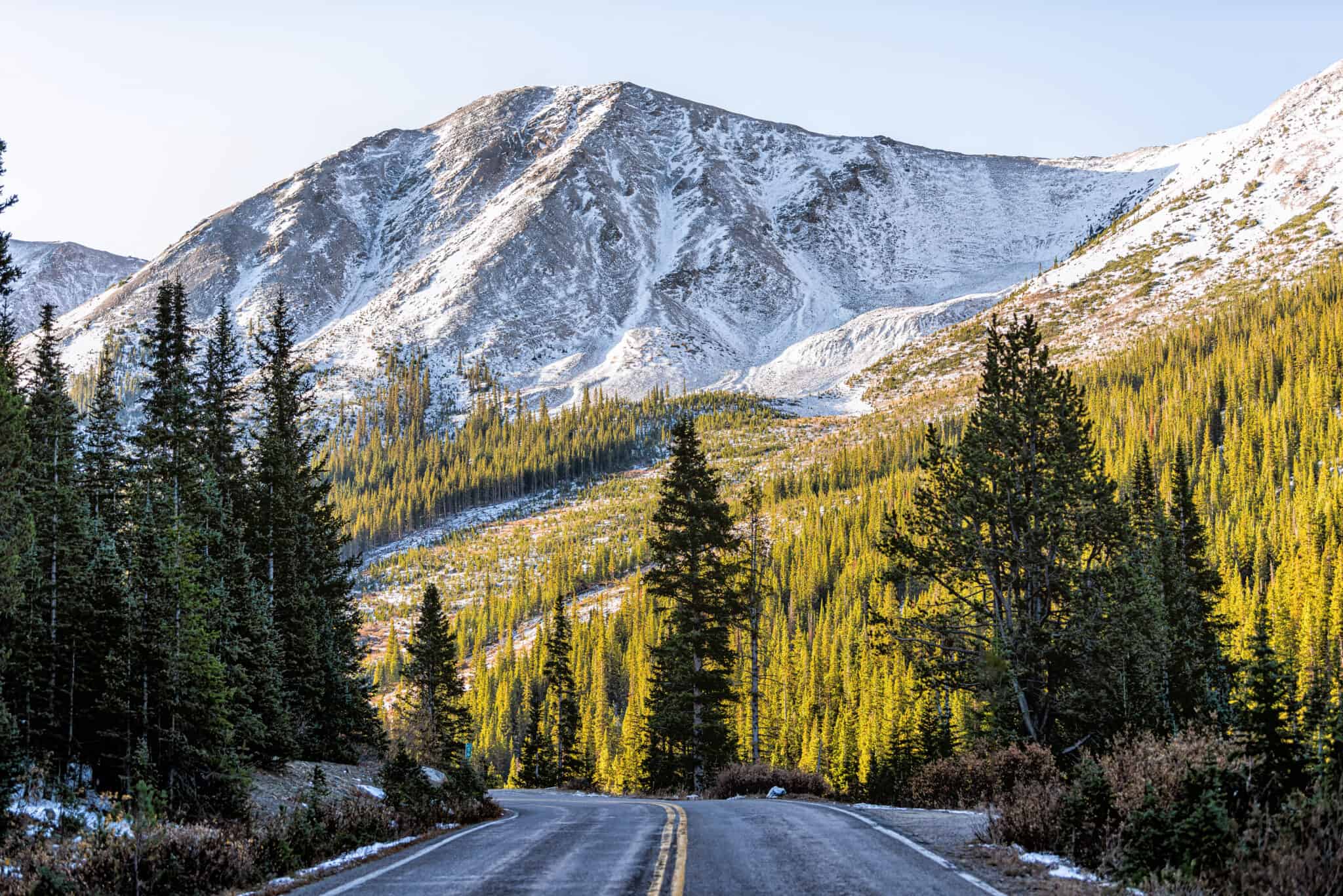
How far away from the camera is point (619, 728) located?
97.4m

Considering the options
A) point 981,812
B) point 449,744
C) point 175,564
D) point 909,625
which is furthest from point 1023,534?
point 449,744

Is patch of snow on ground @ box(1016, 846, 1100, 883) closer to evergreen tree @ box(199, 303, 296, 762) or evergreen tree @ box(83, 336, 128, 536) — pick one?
evergreen tree @ box(199, 303, 296, 762)

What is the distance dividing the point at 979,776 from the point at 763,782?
9.43 meters

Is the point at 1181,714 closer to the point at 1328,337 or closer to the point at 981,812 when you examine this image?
the point at 981,812

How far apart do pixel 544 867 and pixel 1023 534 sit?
632 inches

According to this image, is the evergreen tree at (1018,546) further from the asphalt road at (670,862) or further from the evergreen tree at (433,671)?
the evergreen tree at (433,671)

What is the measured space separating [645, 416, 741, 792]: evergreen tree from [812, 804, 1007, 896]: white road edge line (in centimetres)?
1468

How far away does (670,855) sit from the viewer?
37.4 feet

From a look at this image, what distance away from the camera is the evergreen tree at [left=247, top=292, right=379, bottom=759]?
27984 mm

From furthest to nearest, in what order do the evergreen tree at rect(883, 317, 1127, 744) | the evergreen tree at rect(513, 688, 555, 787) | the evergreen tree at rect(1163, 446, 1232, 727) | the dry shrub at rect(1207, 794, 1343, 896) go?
the evergreen tree at rect(513, 688, 555, 787) < the evergreen tree at rect(1163, 446, 1232, 727) < the evergreen tree at rect(883, 317, 1127, 744) < the dry shrub at rect(1207, 794, 1343, 896)

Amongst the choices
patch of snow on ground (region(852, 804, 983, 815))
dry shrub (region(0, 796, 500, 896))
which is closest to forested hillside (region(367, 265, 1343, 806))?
patch of snow on ground (region(852, 804, 983, 815))

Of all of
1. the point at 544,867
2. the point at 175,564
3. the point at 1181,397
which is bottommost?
the point at 544,867

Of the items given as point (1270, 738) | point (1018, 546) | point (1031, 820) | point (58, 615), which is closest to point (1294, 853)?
point (1270, 738)

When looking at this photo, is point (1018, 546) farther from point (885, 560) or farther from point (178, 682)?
point (885, 560)
